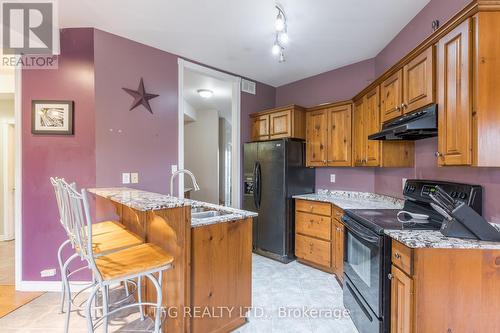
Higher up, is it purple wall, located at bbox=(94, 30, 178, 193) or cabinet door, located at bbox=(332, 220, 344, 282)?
purple wall, located at bbox=(94, 30, 178, 193)

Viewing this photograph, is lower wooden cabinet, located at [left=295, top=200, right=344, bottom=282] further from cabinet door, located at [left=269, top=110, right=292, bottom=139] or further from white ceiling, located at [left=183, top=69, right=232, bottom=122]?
white ceiling, located at [left=183, top=69, right=232, bottom=122]

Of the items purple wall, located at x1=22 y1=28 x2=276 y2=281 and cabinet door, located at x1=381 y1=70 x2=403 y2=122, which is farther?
purple wall, located at x1=22 y1=28 x2=276 y2=281

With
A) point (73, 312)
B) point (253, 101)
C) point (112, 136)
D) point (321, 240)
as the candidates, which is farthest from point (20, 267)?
point (253, 101)

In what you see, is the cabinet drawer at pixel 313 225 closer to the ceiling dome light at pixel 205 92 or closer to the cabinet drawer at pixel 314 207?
the cabinet drawer at pixel 314 207

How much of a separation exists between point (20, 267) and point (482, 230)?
159 inches

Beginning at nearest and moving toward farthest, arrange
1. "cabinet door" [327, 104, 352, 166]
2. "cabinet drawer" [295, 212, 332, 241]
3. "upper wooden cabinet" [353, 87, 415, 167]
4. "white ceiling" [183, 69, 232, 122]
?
"upper wooden cabinet" [353, 87, 415, 167] → "cabinet drawer" [295, 212, 332, 241] → "cabinet door" [327, 104, 352, 166] → "white ceiling" [183, 69, 232, 122]

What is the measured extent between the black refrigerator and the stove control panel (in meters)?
1.50

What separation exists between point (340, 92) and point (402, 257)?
107 inches

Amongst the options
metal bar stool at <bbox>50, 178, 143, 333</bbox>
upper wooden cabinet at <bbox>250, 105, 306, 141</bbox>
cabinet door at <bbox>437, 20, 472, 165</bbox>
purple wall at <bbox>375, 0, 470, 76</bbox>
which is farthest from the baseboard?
purple wall at <bbox>375, 0, 470, 76</bbox>

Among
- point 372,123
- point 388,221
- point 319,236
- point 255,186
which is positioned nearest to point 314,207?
point 319,236

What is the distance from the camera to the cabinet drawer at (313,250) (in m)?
3.08

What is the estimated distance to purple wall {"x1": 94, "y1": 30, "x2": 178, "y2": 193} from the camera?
264 centimetres

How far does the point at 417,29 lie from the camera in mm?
2316

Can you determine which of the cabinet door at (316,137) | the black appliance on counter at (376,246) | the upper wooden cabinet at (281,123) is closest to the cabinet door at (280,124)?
Answer: the upper wooden cabinet at (281,123)
